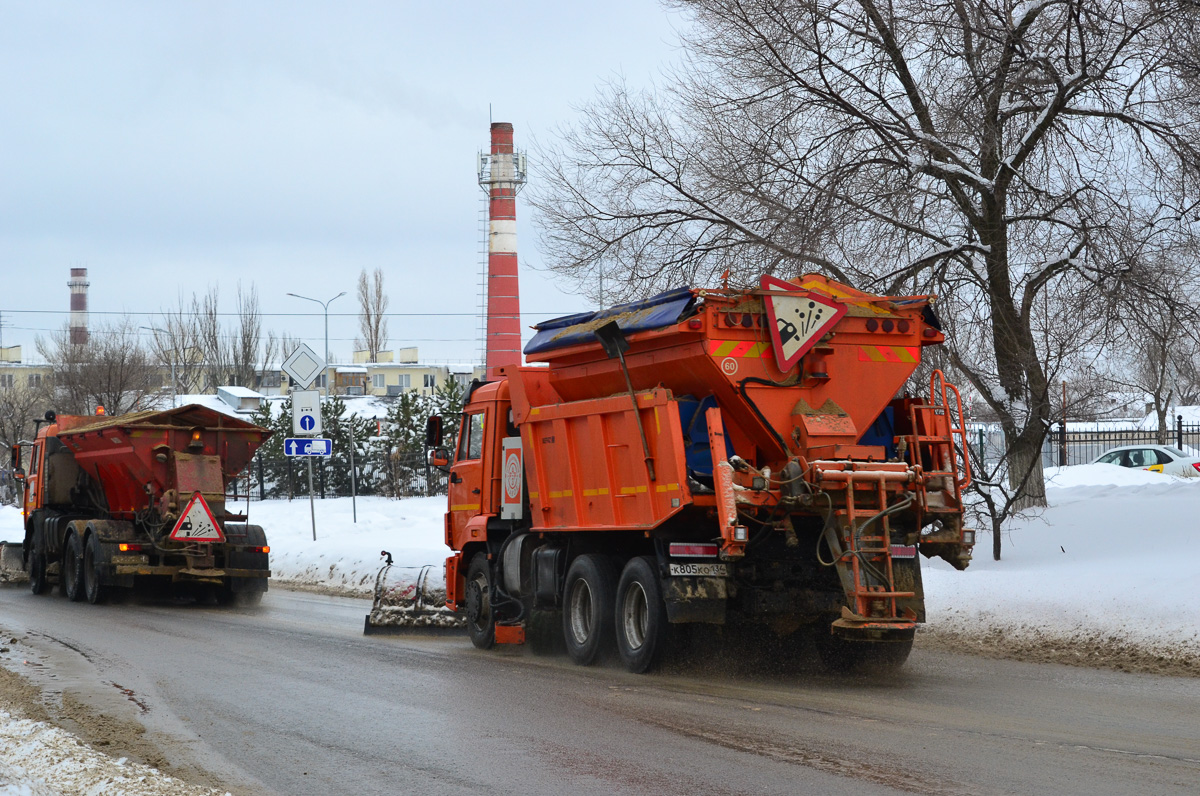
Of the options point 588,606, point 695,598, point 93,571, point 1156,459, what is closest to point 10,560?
point 93,571

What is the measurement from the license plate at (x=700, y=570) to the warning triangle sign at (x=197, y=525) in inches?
376

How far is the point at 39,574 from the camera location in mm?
20125

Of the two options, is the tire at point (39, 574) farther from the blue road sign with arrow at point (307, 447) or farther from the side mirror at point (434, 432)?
the side mirror at point (434, 432)

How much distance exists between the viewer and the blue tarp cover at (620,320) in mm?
9891

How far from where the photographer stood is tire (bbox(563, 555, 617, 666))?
11.0 m

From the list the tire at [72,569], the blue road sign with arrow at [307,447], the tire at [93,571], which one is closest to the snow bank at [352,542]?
the blue road sign with arrow at [307,447]

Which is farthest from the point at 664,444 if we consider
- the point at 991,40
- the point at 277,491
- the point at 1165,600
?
the point at 277,491

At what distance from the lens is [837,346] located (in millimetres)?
10273

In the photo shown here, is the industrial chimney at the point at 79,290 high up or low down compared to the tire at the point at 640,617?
up

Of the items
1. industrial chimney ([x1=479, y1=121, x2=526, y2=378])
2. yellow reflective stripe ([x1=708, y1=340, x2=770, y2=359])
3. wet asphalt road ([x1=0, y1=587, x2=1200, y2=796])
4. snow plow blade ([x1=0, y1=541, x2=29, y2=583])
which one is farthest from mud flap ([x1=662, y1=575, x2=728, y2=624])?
industrial chimney ([x1=479, y1=121, x2=526, y2=378])

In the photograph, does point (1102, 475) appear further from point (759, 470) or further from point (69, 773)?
point (69, 773)

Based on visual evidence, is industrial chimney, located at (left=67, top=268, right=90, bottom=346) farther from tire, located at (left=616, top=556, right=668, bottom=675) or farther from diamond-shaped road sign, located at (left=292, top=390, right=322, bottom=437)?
tire, located at (left=616, top=556, right=668, bottom=675)

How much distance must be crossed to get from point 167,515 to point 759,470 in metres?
10.6

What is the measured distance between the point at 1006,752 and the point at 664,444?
12.8ft
